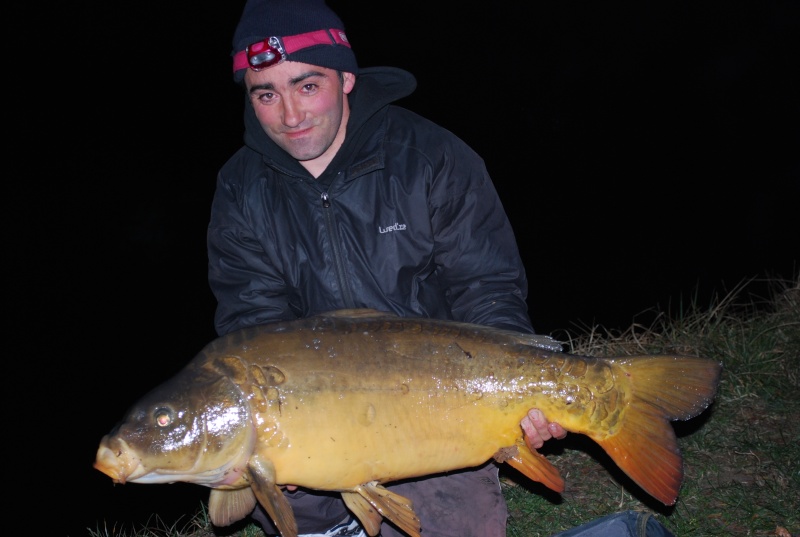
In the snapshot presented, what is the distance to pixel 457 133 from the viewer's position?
11.0 metres

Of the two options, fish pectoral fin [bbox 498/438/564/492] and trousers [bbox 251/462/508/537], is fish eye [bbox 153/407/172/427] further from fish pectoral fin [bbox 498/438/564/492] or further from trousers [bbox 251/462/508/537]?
fish pectoral fin [bbox 498/438/564/492]

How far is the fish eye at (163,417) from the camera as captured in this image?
6.10ft

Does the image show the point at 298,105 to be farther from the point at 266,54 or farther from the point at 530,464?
the point at 530,464

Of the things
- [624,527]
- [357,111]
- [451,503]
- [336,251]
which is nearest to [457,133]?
[357,111]

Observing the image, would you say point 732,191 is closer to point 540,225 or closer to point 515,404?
point 540,225

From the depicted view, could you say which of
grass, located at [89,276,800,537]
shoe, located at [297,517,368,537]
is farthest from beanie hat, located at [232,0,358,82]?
grass, located at [89,276,800,537]

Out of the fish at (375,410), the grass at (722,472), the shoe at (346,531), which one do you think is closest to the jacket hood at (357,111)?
the fish at (375,410)

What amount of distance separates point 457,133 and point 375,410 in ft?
30.8

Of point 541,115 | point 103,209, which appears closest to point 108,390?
point 103,209

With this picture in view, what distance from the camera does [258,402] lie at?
6.16ft

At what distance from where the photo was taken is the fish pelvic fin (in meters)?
2.01

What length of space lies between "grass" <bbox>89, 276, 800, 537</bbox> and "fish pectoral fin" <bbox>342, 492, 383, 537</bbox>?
79cm

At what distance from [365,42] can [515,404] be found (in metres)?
13.5

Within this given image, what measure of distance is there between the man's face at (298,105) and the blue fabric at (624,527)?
1379 millimetres
